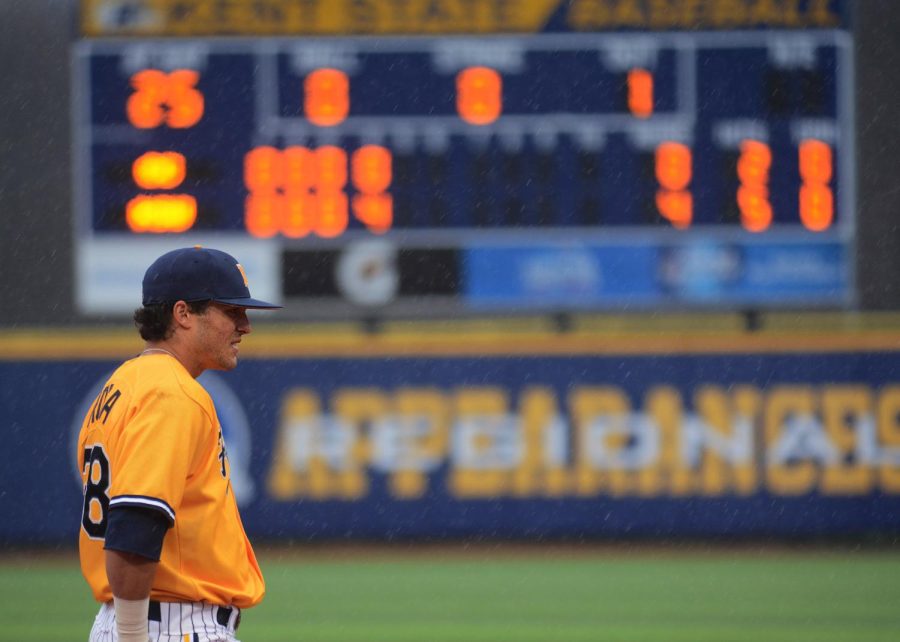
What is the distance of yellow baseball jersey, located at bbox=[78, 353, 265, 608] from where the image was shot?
82.4 inches

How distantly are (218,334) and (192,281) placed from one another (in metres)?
0.11

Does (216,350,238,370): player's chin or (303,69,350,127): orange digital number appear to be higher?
(303,69,350,127): orange digital number

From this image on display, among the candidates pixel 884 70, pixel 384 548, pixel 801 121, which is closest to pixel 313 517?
pixel 384 548

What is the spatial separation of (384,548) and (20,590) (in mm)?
2370

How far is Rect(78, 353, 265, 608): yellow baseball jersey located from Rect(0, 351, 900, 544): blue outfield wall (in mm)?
6179

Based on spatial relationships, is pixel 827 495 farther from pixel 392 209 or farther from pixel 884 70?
pixel 392 209

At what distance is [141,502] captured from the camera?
81.2 inches

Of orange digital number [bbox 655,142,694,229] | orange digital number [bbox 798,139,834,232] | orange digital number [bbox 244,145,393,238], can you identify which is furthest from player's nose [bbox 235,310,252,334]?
orange digital number [bbox 798,139,834,232]

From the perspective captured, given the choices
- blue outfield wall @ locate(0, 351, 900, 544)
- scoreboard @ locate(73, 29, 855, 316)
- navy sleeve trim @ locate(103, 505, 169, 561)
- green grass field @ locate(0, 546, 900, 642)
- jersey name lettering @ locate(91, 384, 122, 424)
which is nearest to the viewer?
navy sleeve trim @ locate(103, 505, 169, 561)

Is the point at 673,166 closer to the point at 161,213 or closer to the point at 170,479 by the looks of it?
the point at 161,213

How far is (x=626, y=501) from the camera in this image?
847 cm

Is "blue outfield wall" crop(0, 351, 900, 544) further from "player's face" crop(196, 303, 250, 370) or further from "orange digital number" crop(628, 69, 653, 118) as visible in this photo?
"player's face" crop(196, 303, 250, 370)

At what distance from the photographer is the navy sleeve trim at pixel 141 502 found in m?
2.06

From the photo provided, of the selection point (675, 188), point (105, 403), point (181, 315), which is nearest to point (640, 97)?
point (675, 188)
